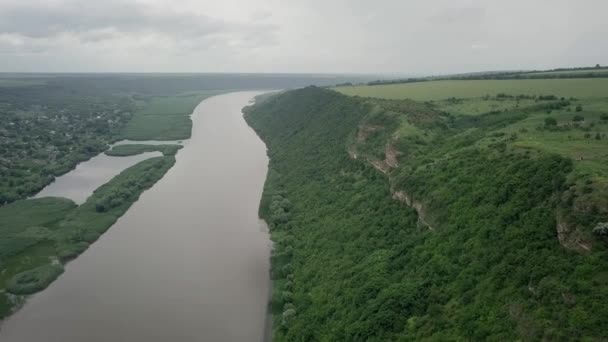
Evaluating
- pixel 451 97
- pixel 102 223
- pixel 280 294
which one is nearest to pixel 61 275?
pixel 102 223

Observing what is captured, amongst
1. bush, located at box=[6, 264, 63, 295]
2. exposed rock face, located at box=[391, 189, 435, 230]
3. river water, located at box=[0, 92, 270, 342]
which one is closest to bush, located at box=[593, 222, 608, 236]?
exposed rock face, located at box=[391, 189, 435, 230]

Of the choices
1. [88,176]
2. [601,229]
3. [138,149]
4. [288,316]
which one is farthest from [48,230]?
[601,229]

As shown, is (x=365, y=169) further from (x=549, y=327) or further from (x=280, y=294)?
(x=549, y=327)

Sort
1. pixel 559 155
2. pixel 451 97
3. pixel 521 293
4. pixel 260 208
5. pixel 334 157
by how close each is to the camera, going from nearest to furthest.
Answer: pixel 521 293, pixel 559 155, pixel 260 208, pixel 334 157, pixel 451 97

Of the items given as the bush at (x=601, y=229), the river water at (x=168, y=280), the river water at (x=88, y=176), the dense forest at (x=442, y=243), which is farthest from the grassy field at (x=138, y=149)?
the bush at (x=601, y=229)

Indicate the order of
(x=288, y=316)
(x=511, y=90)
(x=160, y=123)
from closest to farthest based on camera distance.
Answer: (x=288, y=316) → (x=511, y=90) → (x=160, y=123)

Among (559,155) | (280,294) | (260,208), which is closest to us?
(559,155)

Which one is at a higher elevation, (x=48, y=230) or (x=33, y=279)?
(x=48, y=230)

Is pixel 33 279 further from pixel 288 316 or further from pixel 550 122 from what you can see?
pixel 550 122
